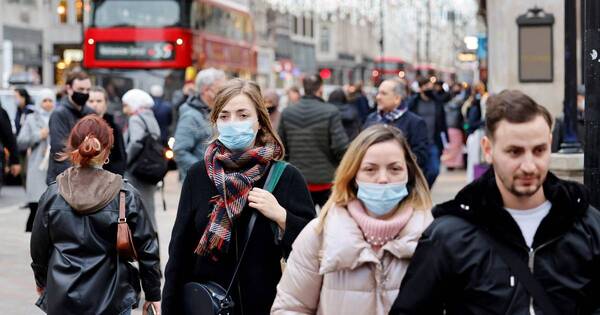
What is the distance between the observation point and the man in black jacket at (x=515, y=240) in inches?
146

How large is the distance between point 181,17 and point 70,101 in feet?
58.5

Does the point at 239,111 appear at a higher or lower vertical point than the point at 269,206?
higher

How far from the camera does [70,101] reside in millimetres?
10320

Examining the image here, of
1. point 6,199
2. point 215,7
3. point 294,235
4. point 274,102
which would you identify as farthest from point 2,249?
point 215,7

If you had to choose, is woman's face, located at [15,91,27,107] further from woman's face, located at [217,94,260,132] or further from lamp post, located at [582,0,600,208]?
woman's face, located at [217,94,260,132]

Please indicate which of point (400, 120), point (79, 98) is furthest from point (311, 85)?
point (79, 98)

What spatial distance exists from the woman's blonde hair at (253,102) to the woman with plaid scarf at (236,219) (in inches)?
2.6

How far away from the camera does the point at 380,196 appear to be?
4301 millimetres

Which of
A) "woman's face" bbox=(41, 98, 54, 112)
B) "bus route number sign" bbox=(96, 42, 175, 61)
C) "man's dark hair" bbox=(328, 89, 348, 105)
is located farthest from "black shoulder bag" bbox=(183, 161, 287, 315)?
"bus route number sign" bbox=(96, 42, 175, 61)

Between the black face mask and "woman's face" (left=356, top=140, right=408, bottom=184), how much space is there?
609 cm

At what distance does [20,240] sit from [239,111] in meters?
9.42

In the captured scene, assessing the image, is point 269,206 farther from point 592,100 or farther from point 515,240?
point 592,100

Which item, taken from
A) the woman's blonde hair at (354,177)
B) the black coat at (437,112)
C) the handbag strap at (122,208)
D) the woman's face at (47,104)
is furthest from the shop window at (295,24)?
the woman's blonde hair at (354,177)

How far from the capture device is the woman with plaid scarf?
551 centimetres
